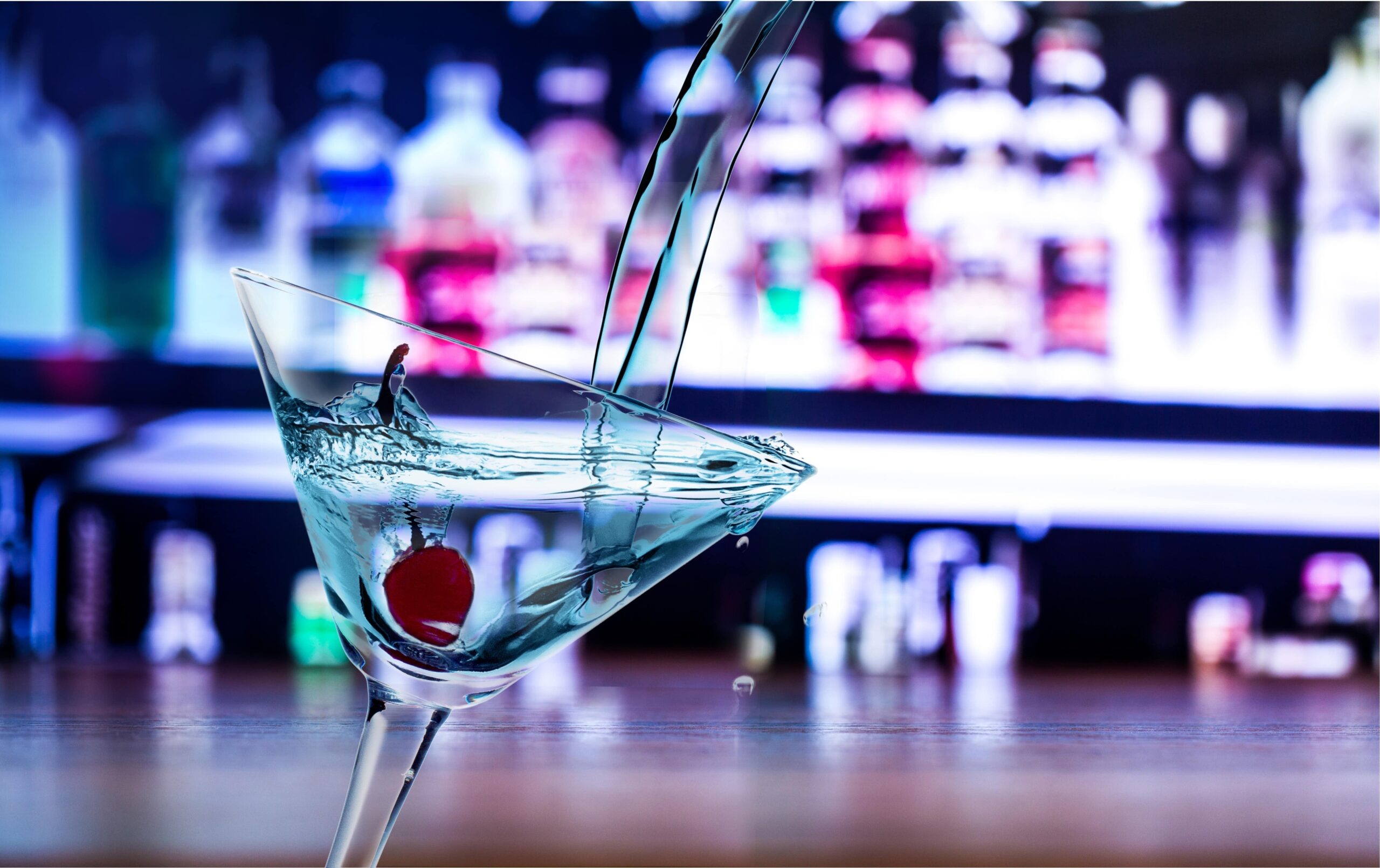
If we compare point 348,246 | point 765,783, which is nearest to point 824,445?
point 348,246

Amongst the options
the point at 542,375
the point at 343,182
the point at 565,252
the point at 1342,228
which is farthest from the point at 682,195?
the point at 1342,228

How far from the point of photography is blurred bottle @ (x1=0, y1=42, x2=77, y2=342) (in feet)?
4.78

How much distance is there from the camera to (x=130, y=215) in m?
1.48

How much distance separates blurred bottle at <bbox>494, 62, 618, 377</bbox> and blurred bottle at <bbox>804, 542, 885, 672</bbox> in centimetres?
40

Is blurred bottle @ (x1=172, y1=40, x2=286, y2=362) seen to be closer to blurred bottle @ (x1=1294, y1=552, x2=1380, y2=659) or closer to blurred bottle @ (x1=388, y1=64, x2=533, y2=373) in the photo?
blurred bottle @ (x1=388, y1=64, x2=533, y2=373)

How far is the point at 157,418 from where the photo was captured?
4.67 ft

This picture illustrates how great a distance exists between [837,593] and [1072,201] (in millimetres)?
600

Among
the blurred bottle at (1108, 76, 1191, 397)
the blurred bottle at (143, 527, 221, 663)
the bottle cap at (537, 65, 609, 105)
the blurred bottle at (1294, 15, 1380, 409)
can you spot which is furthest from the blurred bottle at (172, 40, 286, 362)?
the blurred bottle at (1294, 15, 1380, 409)

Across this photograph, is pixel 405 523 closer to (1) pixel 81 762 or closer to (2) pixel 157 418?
(1) pixel 81 762

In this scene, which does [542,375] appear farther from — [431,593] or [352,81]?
[352,81]

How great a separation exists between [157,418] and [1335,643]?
1.52 m

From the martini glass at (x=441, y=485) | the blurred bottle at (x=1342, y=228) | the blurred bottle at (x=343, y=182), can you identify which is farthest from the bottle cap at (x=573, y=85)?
the martini glass at (x=441, y=485)

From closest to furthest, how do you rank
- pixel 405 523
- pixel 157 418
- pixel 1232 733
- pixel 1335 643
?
pixel 405 523 → pixel 1232 733 → pixel 157 418 → pixel 1335 643

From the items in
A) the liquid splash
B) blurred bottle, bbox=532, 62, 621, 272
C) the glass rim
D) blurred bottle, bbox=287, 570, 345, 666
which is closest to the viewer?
the glass rim
